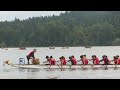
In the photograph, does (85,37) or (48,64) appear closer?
(48,64)

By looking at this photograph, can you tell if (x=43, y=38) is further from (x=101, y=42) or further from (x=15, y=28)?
(x=101, y=42)

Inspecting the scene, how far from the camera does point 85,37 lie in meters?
70.7

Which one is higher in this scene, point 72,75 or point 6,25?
point 6,25

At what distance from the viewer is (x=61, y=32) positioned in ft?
226

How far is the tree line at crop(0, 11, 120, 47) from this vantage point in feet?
221

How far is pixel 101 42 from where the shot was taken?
75.0m

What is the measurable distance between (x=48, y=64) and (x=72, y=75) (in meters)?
1.73

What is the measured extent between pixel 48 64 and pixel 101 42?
56.9 meters

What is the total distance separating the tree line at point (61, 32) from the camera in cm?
6725
